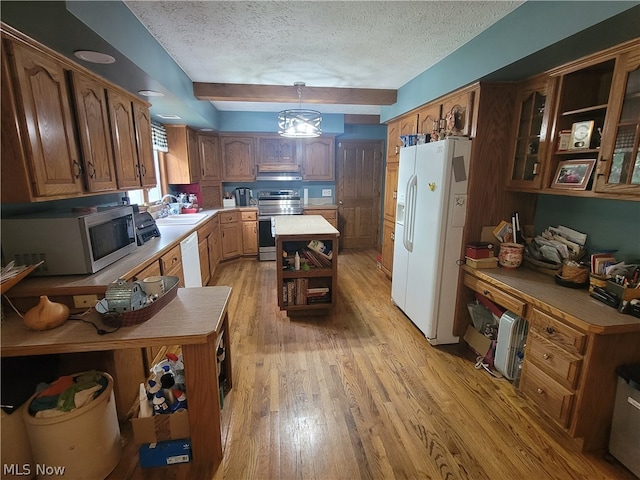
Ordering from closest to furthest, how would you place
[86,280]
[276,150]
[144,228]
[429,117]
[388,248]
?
[86,280], [144,228], [429,117], [388,248], [276,150]

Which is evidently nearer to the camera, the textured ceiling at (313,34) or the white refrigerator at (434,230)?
the textured ceiling at (313,34)

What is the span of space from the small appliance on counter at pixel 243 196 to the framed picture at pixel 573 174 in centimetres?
441

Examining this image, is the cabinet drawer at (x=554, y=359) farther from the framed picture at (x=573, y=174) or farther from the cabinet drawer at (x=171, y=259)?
the cabinet drawer at (x=171, y=259)

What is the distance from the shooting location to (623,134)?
1.63 meters

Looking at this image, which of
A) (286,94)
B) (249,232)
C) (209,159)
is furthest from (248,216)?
(286,94)

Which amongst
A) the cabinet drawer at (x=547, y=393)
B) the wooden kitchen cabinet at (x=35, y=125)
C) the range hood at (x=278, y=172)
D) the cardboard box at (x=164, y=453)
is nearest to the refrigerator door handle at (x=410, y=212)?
the cabinet drawer at (x=547, y=393)

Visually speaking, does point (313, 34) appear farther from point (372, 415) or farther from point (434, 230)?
point (372, 415)

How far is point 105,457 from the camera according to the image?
4.91ft

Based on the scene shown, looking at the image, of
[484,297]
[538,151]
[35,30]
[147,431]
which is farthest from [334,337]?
[35,30]

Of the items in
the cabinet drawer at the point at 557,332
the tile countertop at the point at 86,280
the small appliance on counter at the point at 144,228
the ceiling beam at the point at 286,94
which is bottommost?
the cabinet drawer at the point at 557,332

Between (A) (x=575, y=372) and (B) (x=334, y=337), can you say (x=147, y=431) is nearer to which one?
(B) (x=334, y=337)

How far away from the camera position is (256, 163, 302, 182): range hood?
5.32 meters

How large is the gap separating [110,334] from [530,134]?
2.90m

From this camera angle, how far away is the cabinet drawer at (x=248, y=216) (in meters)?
5.12
